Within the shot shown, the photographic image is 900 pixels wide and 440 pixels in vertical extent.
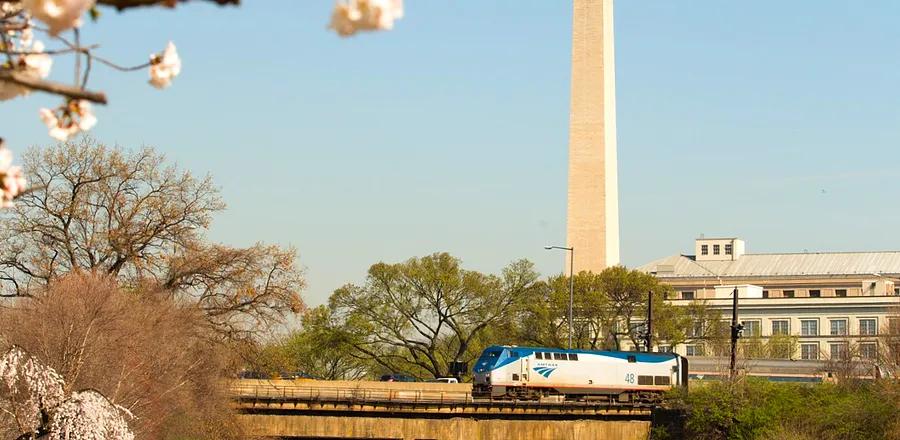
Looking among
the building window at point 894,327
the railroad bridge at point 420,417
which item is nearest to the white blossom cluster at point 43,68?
the railroad bridge at point 420,417

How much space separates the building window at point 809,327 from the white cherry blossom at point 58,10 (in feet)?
422

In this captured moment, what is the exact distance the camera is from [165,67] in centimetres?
722

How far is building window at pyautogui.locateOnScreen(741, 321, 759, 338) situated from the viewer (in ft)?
423

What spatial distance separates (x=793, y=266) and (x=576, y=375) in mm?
76550

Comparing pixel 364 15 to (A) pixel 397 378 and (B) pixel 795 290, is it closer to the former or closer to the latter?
(A) pixel 397 378

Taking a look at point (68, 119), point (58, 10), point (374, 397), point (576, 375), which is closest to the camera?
point (58, 10)

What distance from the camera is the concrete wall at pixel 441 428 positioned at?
210 ft

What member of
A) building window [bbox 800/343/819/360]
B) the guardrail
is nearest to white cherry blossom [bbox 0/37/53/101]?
the guardrail

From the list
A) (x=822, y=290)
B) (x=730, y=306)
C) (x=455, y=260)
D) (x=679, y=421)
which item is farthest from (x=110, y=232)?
(x=822, y=290)

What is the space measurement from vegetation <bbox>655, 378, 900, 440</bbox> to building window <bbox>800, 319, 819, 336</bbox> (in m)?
60.7

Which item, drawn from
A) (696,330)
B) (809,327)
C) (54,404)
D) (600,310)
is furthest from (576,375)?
(809,327)

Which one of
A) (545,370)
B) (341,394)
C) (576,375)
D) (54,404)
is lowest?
(54,404)

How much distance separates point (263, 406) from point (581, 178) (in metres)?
50.3

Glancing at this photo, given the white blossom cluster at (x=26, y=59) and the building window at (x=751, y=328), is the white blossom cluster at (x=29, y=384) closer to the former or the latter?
the white blossom cluster at (x=26, y=59)
